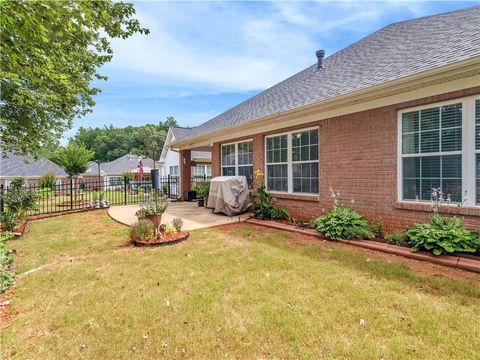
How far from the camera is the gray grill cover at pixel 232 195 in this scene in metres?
8.55

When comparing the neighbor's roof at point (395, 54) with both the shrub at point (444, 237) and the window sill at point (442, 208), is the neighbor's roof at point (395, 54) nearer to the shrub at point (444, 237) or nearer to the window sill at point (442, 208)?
the window sill at point (442, 208)

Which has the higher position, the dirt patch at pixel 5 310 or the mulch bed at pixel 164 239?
the mulch bed at pixel 164 239

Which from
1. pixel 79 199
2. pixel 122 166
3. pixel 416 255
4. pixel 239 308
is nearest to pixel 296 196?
pixel 416 255

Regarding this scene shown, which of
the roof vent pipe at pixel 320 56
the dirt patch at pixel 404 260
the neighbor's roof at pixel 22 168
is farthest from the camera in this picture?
the neighbor's roof at pixel 22 168

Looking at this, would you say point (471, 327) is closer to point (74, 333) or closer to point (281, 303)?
point (281, 303)

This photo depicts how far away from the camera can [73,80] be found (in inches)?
289

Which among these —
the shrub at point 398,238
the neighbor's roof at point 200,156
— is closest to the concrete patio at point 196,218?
the shrub at point 398,238

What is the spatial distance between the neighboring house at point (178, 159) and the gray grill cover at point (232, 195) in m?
12.3

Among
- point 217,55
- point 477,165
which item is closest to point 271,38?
point 217,55

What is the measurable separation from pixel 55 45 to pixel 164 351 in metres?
6.32

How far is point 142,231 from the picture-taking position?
5.73 meters

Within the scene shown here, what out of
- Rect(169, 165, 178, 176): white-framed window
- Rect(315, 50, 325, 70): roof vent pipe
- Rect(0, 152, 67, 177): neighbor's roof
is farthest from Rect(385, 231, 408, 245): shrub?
Rect(0, 152, 67, 177): neighbor's roof

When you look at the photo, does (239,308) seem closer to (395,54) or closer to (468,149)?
(468,149)

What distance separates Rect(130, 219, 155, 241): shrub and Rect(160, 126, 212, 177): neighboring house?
15.0 m
